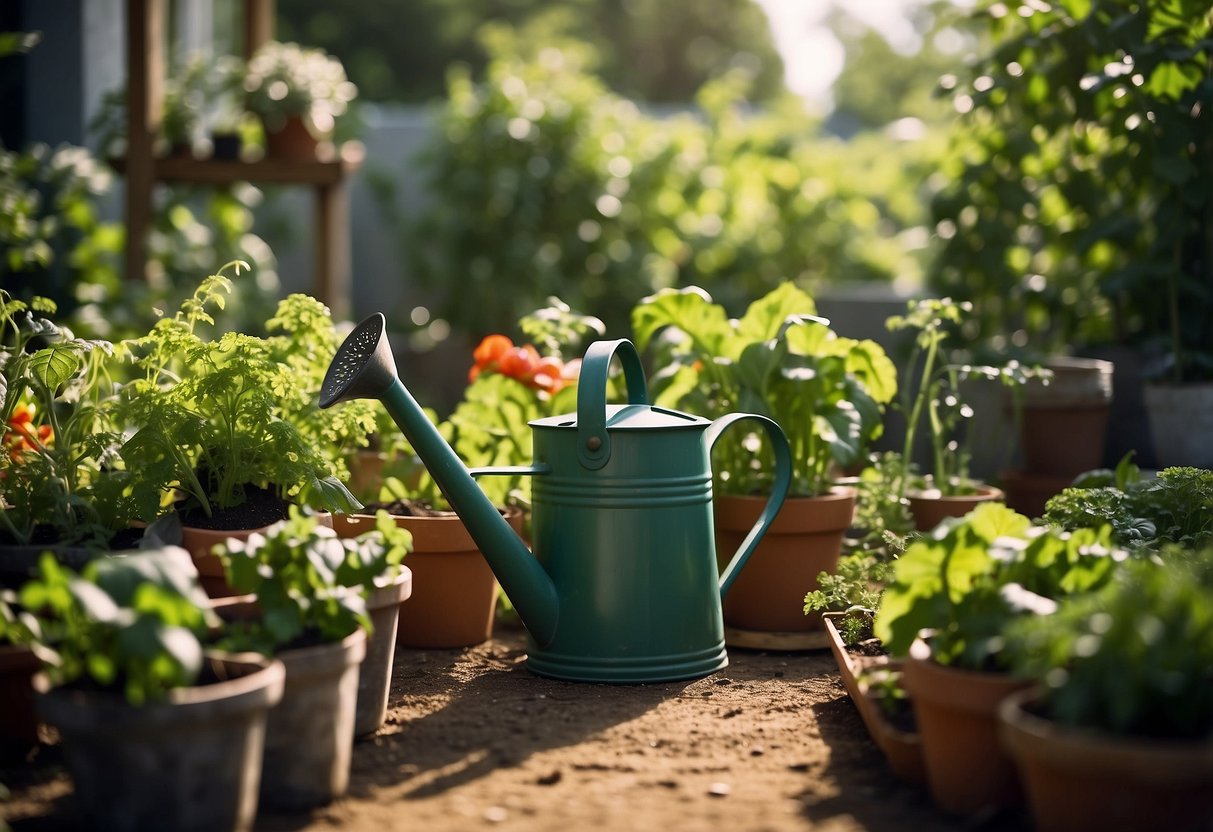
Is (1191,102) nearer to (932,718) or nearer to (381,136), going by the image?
(932,718)

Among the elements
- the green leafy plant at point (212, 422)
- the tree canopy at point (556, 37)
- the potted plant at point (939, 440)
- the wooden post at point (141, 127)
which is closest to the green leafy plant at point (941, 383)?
the potted plant at point (939, 440)

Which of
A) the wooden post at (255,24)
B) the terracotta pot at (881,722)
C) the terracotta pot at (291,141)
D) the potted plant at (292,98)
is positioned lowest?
the terracotta pot at (881,722)

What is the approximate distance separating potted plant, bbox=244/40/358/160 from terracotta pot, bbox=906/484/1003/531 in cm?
311

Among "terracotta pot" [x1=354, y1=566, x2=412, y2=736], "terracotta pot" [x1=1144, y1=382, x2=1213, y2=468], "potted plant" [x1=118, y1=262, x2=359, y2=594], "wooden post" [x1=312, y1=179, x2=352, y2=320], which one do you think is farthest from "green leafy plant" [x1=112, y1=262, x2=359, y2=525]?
"wooden post" [x1=312, y1=179, x2=352, y2=320]

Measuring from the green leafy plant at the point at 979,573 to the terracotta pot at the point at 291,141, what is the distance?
13.0 ft

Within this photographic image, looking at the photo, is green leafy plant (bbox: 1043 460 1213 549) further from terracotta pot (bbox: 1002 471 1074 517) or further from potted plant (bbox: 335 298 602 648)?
potted plant (bbox: 335 298 602 648)

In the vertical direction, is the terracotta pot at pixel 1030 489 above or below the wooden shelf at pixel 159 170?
below

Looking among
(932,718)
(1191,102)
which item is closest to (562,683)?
(932,718)

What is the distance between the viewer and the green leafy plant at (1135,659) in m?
1.59

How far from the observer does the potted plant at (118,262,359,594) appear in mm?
2436

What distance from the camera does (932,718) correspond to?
1.90 m

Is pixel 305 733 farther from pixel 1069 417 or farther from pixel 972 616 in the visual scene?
pixel 1069 417

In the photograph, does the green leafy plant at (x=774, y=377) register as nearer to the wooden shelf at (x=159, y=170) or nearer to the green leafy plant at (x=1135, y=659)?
the green leafy plant at (x=1135, y=659)

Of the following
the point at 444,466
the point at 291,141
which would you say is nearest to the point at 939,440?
the point at 444,466
